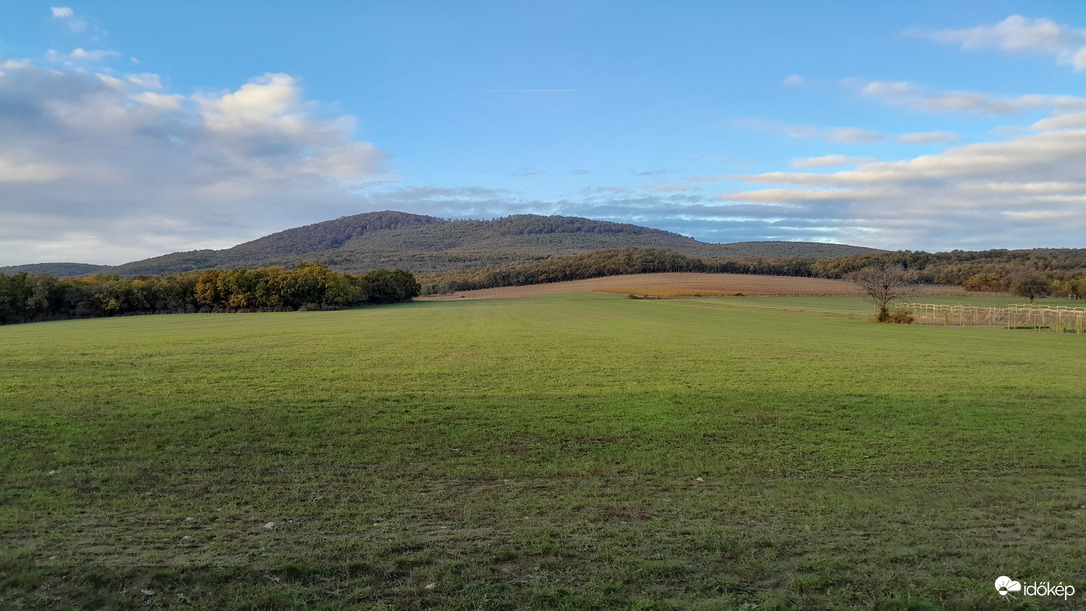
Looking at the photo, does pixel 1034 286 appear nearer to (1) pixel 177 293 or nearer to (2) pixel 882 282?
(2) pixel 882 282

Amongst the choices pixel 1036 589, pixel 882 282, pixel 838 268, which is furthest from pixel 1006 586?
pixel 838 268

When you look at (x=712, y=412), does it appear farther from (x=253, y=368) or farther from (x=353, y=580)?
(x=253, y=368)

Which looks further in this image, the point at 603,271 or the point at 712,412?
the point at 603,271

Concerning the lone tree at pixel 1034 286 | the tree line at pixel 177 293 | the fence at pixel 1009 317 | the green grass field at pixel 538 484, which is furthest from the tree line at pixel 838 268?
the green grass field at pixel 538 484

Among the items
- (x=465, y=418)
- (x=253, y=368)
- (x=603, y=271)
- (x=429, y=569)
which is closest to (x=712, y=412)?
(x=465, y=418)

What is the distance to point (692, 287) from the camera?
10725 centimetres

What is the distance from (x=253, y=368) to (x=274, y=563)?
→ 21470 millimetres

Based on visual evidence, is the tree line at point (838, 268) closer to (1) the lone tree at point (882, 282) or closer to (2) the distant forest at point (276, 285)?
(2) the distant forest at point (276, 285)

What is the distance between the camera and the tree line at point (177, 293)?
80500 mm

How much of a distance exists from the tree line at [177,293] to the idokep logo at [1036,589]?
309 feet

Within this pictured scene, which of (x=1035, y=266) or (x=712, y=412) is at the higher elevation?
(x=1035, y=266)

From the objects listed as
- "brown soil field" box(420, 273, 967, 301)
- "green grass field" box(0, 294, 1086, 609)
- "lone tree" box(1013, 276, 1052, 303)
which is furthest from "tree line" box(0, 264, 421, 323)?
"lone tree" box(1013, 276, 1052, 303)

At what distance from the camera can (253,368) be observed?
26.4 meters

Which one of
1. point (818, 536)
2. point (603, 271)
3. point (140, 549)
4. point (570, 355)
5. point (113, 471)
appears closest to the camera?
point (140, 549)
